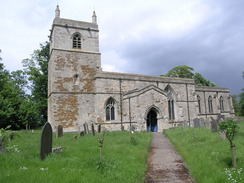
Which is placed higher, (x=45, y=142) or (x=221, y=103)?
(x=221, y=103)

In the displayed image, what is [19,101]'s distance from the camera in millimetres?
25688

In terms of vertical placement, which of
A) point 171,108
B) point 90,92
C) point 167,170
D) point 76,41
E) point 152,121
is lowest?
point 167,170

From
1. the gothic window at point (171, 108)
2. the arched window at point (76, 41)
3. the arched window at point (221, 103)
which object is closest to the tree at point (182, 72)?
the arched window at point (221, 103)

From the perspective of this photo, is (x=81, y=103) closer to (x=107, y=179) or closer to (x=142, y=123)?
(x=142, y=123)

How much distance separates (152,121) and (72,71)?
10426 millimetres

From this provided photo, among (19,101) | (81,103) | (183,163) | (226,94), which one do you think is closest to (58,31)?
(81,103)

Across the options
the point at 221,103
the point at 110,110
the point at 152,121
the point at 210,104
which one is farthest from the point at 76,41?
the point at 221,103

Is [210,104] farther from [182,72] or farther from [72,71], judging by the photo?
[72,71]

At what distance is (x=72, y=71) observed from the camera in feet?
68.4

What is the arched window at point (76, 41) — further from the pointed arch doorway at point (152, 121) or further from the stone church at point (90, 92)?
the pointed arch doorway at point (152, 121)

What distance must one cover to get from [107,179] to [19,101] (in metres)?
24.8

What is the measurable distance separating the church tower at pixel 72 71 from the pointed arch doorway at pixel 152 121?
21.0ft

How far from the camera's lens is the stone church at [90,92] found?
65.1 ft

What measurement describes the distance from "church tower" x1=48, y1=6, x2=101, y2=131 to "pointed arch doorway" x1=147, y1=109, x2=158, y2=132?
6400mm
